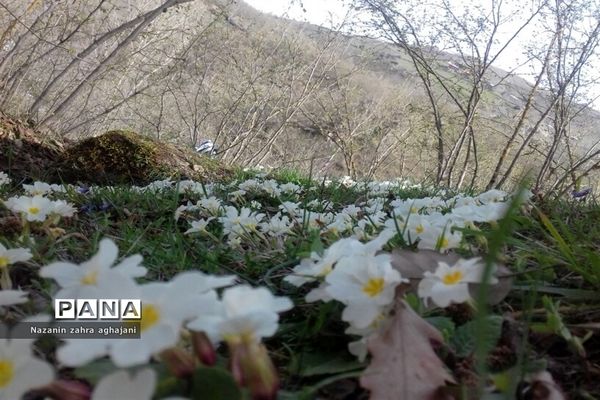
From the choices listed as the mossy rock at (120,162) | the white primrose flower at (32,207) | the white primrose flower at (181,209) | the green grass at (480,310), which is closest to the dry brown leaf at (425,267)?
the green grass at (480,310)

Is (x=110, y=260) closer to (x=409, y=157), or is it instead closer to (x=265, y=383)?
(x=265, y=383)

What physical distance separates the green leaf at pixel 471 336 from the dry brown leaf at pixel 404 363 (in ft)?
0.29

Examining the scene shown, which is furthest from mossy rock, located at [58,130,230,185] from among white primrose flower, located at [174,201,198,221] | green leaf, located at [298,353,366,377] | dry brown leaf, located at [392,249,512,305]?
green leaf, located at [298,353,366,377]

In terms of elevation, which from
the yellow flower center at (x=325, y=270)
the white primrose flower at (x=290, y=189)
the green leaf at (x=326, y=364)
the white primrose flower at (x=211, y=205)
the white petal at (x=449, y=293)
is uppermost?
the white primrose flower at (x=290, y=189)

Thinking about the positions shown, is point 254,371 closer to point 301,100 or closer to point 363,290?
point 363,290

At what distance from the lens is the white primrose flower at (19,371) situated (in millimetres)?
465

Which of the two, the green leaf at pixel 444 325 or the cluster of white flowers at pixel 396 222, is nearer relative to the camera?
Result: the green leaf at pixel 444 325

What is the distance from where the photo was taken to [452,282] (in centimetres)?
69

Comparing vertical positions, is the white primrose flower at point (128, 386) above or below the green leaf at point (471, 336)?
above

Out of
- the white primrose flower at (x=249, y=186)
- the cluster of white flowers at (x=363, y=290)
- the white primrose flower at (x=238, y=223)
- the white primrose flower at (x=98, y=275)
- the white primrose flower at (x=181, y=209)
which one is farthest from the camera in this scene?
the white primrose flower at (x=249, y=186)

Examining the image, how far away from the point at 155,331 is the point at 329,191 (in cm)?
323

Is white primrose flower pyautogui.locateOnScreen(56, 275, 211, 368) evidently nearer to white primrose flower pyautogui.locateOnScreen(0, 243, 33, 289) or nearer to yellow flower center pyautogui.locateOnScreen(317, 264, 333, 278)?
yellow flower center pyautogui.locateOnScreen(317, 264, 333, 278)

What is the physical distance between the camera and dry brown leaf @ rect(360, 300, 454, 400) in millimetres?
561

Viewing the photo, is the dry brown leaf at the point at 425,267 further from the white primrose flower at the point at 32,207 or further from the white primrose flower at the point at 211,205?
the white primrose flower at the point at 211,205
